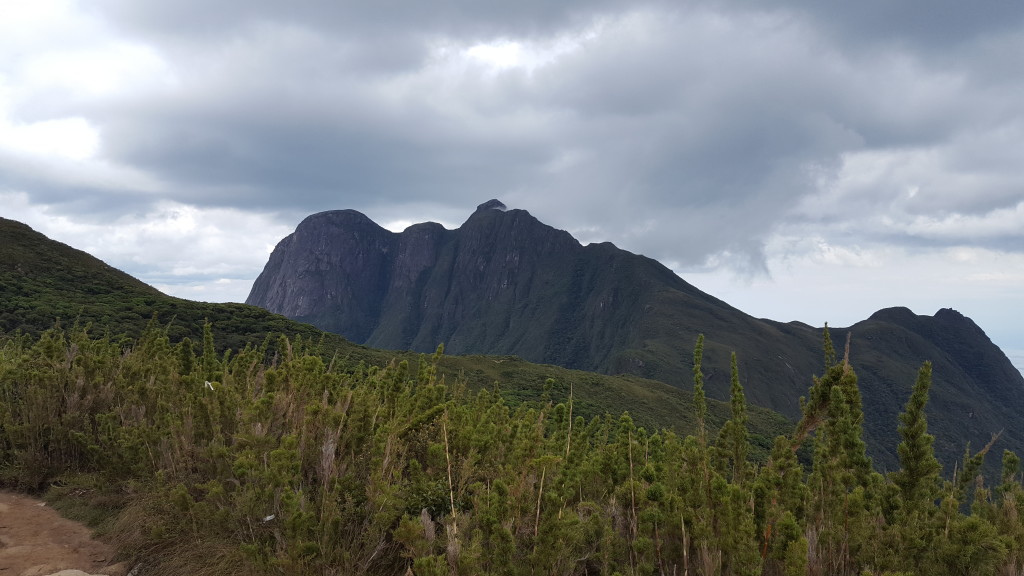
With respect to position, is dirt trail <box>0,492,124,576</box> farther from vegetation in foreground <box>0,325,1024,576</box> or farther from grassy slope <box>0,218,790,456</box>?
grassy slope <box>0,218,790,456</box>

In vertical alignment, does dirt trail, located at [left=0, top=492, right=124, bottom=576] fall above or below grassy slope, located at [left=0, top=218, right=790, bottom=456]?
below

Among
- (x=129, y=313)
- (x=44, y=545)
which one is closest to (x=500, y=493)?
(x=44, y=545)

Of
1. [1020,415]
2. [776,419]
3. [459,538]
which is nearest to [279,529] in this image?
[459,538]

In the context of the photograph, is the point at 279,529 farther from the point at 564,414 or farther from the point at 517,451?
the point at 564,414

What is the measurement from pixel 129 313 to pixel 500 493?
38894 millimetres

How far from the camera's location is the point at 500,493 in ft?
10.5

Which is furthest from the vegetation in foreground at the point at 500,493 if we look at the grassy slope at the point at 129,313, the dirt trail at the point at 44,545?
the grassy slope at the point at 129,313

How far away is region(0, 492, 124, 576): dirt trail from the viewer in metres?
4.48

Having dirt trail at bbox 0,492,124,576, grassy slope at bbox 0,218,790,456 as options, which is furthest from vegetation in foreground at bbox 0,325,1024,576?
grassy slope at bbox 0,218,790,456

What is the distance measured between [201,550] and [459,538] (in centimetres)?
249

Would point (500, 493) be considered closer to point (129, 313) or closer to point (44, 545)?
point (44, 545)

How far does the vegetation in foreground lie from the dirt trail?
223 mm

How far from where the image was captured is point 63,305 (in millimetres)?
32094

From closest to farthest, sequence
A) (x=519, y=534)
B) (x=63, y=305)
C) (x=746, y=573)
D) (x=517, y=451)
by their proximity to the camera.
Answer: (x=746, y=573) < (x=519, y=534) < (x=517, y=451) < (x=63, y=305)
